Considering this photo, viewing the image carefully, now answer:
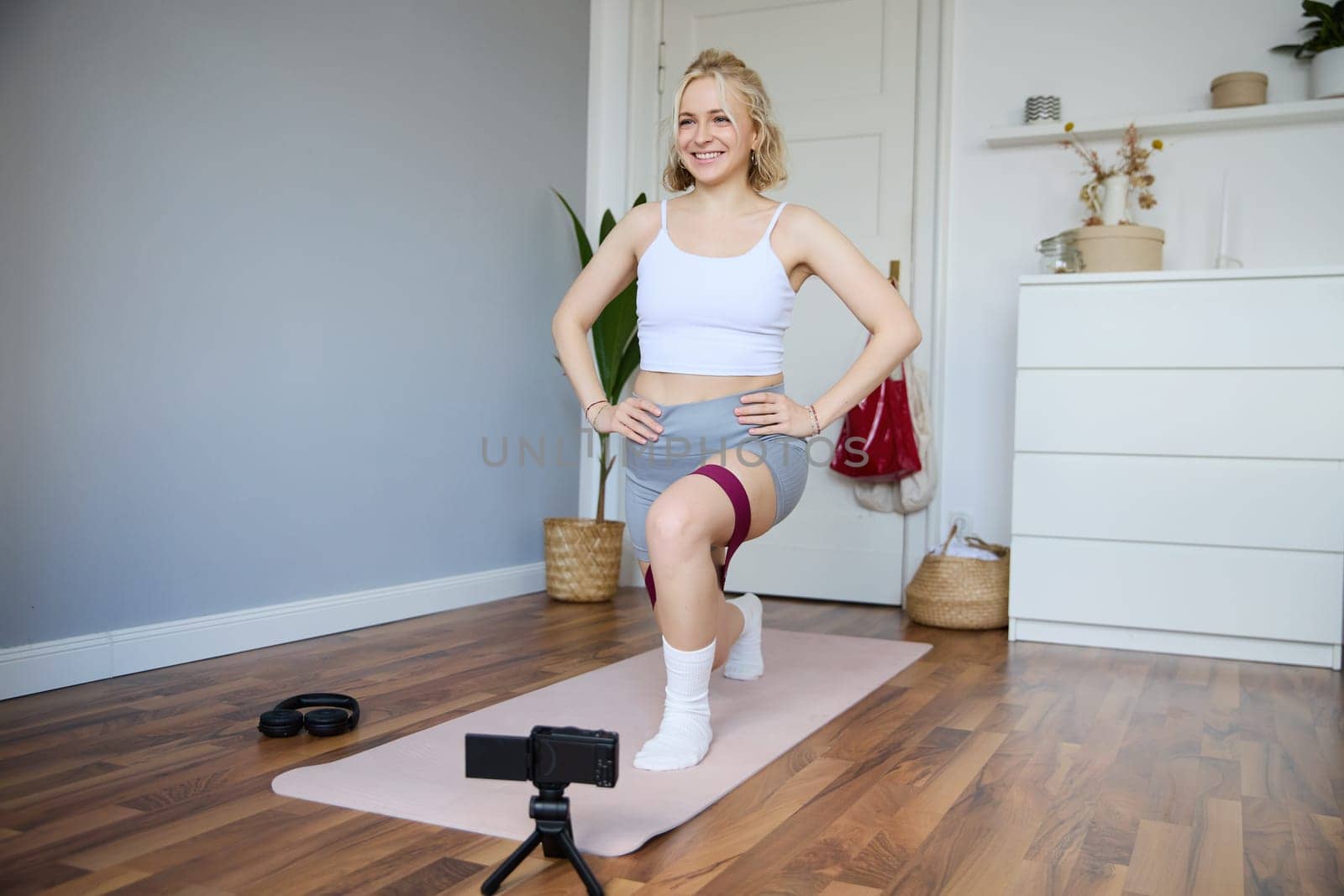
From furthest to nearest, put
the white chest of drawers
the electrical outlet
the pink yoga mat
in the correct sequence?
the electrical outlet < the white chest of drawers < the pink yoga mat

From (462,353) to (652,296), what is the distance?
1.61m

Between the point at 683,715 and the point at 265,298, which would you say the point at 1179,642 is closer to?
the point at 683,715

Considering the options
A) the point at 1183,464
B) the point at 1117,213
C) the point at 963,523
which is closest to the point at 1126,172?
the point at 1117,213

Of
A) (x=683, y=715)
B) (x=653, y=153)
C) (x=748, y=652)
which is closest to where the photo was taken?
(x=683, y=715)

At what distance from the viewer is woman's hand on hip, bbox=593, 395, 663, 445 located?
74.2 inches

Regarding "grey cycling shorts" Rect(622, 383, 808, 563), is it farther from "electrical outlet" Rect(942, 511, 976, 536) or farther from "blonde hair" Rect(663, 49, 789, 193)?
"electrical outlet" Rect(942, 511, 976, 536)

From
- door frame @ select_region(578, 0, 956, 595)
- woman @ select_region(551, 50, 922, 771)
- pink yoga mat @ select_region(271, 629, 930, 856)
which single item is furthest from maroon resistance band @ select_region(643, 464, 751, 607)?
door frame @ select_region(578, 0, 956, 595)

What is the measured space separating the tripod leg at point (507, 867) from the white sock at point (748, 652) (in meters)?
1.17

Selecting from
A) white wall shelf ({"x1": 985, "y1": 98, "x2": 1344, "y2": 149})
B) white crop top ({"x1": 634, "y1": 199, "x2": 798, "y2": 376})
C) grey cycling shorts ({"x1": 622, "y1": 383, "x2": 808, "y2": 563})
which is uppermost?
white wall shelf ({"x1": 985, "y1": 98, "x2": 1344, "y2": 149})

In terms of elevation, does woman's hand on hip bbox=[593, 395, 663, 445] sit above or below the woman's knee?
above

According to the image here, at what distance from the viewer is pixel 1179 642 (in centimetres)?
303

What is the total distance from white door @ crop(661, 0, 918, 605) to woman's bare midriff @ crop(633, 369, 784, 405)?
76.8 inches

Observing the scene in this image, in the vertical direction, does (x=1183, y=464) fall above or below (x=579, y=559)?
above

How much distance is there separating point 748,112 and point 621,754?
113cm
